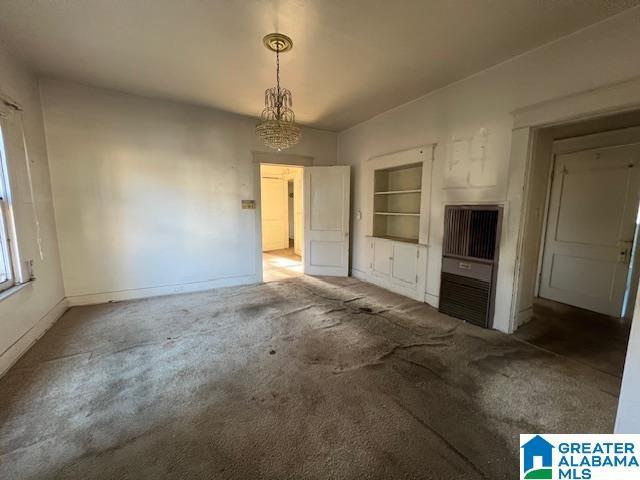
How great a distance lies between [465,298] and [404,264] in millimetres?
1001

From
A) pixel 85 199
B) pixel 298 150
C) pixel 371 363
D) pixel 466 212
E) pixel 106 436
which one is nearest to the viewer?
pixel 106 436

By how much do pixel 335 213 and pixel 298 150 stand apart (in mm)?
1303

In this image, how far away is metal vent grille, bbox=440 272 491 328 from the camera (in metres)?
2.86

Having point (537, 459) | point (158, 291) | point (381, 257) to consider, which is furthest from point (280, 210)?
point (537, 459)

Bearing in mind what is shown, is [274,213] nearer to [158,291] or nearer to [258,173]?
[258,173]

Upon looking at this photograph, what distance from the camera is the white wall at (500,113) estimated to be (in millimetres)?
1993

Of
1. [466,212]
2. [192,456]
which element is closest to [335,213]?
[466,212]

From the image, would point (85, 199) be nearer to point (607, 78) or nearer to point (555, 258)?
point (607, 78)

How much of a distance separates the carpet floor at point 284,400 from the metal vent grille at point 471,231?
0.84 meters

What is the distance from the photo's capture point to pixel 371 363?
2.20 metres

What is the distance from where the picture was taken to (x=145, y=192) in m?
3.57

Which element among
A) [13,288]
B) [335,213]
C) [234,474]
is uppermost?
[335,213]

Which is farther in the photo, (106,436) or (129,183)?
(129,183)

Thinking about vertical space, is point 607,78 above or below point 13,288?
above
